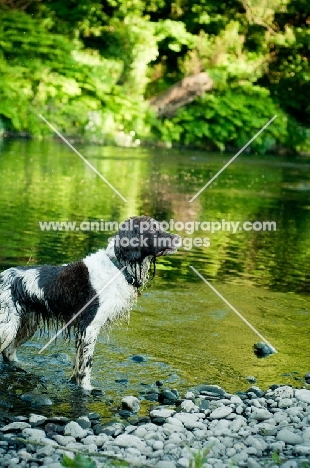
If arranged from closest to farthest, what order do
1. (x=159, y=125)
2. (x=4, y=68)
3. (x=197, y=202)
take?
(x=197, y=202), (x=4, y=68), (x=159, y=125)

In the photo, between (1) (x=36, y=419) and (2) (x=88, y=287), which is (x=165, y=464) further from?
(2) (x=88, y=287)

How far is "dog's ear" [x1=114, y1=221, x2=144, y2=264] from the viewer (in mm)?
5750

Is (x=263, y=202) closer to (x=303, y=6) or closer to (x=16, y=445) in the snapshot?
(x=16, y=445)

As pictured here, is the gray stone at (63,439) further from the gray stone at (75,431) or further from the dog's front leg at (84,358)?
the dog's front leg at (84,358)

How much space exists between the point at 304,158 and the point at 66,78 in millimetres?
8838

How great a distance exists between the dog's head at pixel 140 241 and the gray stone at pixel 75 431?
1337 mm

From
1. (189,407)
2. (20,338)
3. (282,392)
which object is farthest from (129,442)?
(20,338)

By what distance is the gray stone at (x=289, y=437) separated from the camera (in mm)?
4785

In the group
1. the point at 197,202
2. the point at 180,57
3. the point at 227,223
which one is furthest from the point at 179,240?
the point at 180,57

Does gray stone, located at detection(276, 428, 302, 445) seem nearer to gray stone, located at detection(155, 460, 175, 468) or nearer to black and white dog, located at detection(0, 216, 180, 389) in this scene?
gray stone, located at detection(155, 460, 175, 468)

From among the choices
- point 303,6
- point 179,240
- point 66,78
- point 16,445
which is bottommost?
point 16,445

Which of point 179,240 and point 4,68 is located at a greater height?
point 4,68

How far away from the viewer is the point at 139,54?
96.5ft

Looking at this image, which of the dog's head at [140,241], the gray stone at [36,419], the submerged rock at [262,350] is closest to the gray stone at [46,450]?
the gray stone at [36,419]
